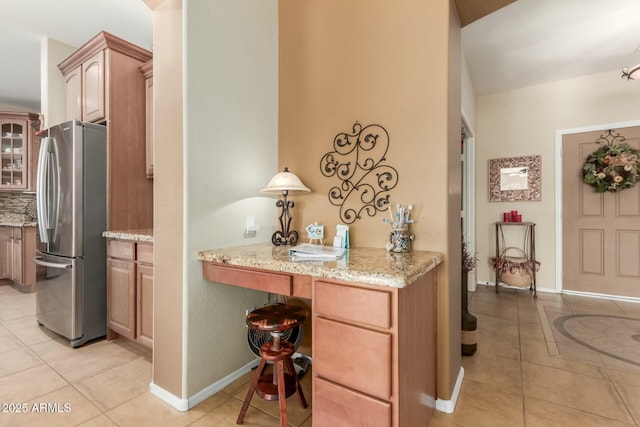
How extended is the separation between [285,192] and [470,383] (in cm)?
176

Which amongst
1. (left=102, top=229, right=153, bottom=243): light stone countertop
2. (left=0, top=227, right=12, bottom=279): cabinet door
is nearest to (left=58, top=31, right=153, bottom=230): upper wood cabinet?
(left=102, top=229, right=153, bottom=243): light stone countertop

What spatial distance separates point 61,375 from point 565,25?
198 inches

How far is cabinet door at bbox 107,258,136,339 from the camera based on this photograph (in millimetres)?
2354

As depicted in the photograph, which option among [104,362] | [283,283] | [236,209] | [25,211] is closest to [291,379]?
[283,283]

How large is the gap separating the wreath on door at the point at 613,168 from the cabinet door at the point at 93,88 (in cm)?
553

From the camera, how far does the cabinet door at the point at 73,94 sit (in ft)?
10.1

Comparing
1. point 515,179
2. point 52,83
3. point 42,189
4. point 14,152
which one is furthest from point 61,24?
point 515,179

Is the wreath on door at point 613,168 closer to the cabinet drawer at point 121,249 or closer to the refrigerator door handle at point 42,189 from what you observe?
the cabinet drawer at point 121,249

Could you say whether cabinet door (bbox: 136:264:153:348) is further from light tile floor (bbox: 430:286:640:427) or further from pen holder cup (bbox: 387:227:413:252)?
light tile floor (bbox: 430:286:640:427)

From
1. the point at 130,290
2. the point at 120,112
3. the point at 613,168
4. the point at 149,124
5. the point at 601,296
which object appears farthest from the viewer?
the point at 601,296

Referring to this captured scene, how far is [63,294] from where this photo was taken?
2.56 meters

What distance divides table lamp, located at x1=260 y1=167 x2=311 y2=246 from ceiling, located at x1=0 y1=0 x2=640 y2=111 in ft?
5.17

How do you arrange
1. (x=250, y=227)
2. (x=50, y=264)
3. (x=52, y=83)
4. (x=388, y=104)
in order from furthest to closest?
(x=52, y=83) < (x=50, y=264) < (x=250, y=227) < (x=388, y=104)

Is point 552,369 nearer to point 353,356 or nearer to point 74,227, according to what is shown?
point 353,356
